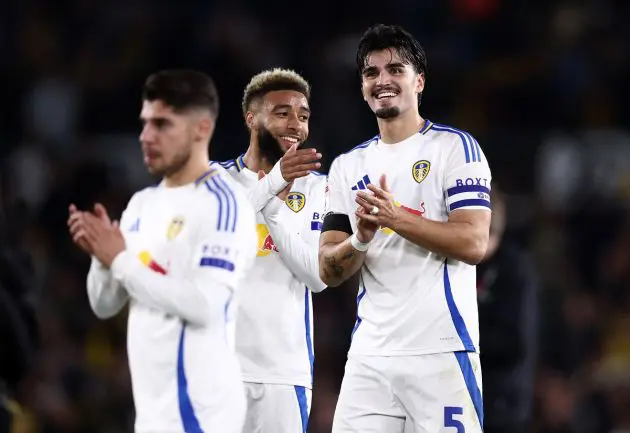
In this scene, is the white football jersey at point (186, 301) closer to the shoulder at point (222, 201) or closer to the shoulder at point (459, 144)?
the shoulder at point (222, 201)

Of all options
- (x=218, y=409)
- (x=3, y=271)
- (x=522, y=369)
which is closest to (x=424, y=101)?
(x=522, y=369)

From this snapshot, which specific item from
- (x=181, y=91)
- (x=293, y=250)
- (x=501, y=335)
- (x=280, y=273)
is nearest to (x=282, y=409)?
(x=280, y=273)

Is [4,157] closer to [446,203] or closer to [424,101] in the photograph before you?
[424,101]

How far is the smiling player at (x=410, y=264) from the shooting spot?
5793 millimetres

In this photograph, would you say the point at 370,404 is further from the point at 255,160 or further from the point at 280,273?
the point at 255,160

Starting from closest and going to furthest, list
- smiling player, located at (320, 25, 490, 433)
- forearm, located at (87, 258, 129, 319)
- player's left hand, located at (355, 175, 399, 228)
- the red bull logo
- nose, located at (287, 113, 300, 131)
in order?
forearm, located at (87, 258, 129, 319), player's left hand, located at (355, 175, 399, 228), smiling player, located at (320, 25, 490, 433), the red bull logo, nose, located at (287, 113, 300, 131)

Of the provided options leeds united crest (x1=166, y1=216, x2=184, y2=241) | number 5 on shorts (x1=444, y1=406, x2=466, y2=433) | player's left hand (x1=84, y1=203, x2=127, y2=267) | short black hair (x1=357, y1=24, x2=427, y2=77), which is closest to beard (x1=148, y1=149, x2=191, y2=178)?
leeds united crest (x1=166, y1=216, x2=184, y2=241)

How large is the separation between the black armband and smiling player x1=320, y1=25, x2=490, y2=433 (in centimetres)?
2

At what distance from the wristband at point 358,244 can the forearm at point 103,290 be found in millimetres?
1132

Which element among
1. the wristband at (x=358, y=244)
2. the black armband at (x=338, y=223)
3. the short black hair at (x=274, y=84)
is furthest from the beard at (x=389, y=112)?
the short black hair at (x=274, y=84)

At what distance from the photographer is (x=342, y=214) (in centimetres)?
623

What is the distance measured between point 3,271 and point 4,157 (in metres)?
6.89

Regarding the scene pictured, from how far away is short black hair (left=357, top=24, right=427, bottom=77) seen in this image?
614 cm

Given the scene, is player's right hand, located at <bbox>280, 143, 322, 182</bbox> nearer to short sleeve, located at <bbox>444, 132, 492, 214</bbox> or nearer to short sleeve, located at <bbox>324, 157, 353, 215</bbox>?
short sleeve, located at <bbox>324, 157, 353, 215</bbox>
